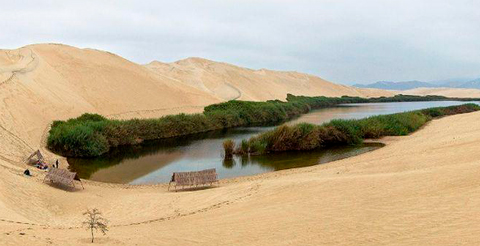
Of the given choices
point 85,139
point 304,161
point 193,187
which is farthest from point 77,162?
point 304,161

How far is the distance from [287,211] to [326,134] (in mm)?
21844

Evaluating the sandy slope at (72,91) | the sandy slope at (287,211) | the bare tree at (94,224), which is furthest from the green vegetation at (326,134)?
the bare tree at (94,224)

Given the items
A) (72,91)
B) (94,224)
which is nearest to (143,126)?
(72,91)

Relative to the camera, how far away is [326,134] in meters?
32.8

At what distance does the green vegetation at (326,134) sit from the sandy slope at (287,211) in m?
13.3

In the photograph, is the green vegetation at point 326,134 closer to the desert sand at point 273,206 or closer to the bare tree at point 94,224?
the desert sand at point 273,206

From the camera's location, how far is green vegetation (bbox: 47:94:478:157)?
98.9 feet

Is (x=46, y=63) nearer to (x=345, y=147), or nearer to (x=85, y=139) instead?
(x=85, y=139)

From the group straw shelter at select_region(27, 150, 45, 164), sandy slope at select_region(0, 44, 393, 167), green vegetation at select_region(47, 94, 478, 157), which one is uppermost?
sandy slope at select_region(0, 44, 393, 167)

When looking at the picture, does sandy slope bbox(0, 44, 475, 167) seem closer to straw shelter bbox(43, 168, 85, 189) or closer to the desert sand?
the desert sand

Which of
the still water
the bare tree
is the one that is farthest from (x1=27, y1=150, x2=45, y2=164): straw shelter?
the bare tree

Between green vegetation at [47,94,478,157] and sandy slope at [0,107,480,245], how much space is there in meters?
12.7

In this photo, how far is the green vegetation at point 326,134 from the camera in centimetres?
3092

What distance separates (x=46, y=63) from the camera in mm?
57656
